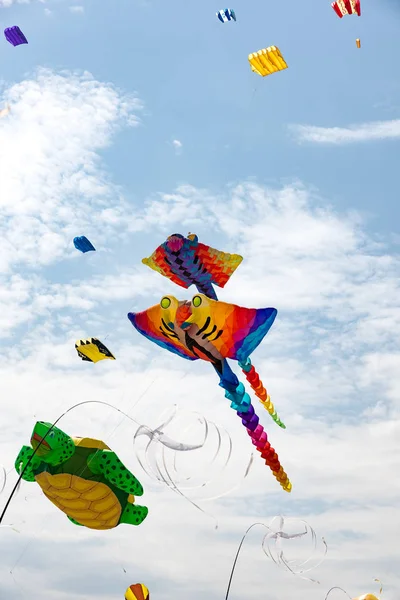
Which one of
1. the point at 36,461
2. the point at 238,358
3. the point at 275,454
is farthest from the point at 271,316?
the point at 36,461

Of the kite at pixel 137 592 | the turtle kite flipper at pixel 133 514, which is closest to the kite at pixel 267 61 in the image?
the turtle kite flipper at pixel 133 514

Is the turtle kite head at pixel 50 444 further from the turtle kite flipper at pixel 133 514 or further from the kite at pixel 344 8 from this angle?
the kite at pixel 344 8

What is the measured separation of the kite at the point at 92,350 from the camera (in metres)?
20.6

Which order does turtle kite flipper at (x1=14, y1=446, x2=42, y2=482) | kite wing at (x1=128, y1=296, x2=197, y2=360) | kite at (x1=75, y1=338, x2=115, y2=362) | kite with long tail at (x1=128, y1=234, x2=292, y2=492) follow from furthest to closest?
kite at (x1=75, y1=338, x2=115, y2=362), turtle kite flipper at (x1=14, y1=446, x2=42, y2=482), kite wing at (x1=128, y1=296, x2=197, y2=360), kite with long tail at (x1=128, y1=234, x2=292, y2=492)

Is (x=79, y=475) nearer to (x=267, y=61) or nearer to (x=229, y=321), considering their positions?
(x=229, y=321)

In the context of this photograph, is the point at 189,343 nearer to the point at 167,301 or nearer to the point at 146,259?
the point at 167,301

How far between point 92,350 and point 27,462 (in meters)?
3.83

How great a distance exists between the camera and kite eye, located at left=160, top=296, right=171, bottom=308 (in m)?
18.2

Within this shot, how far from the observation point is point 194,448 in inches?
649

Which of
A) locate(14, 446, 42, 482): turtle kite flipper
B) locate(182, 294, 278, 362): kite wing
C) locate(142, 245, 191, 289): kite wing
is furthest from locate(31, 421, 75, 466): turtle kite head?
locate(142, 245, 191, 289): kite wing

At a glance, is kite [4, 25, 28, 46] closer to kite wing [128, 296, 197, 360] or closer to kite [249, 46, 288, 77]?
kite [249, 46, 288, 77]

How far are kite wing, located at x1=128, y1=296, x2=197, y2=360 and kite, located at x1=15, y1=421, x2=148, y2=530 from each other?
3342mm

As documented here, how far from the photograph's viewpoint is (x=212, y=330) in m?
18.0

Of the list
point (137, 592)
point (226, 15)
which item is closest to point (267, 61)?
point (226, 15)
